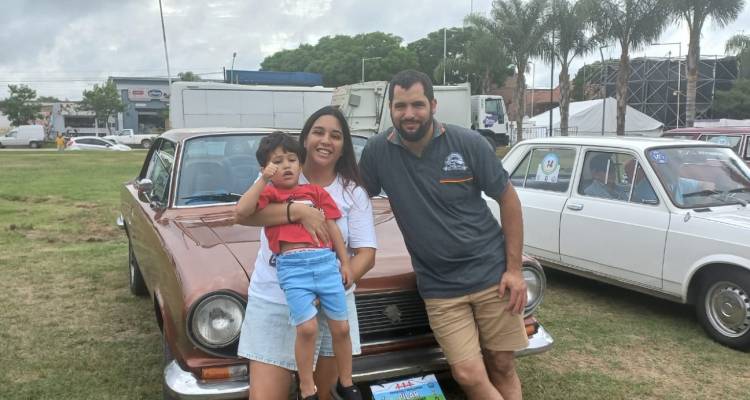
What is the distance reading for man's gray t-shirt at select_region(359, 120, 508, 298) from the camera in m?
2.76

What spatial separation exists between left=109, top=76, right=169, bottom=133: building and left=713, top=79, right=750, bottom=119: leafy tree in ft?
165

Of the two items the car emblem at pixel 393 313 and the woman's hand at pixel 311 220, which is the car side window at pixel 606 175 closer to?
the car emblem at pixel 393 313

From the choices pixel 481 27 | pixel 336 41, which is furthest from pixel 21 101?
pixel 481 27

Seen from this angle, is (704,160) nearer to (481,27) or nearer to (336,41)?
(481,27)

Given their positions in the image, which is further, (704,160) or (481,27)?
(481,27)

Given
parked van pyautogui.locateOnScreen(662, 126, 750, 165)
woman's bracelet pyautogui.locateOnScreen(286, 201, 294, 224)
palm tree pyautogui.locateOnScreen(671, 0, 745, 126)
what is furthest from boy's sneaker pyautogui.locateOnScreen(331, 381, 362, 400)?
palm tree pyautogui.locateOnScreen(671, 0, 745, 126)

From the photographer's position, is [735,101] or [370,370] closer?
[370,370]

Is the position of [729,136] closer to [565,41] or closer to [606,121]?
[565,41]

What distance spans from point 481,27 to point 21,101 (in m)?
42.1

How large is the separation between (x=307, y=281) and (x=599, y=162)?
3.96 m

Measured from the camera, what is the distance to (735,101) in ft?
136

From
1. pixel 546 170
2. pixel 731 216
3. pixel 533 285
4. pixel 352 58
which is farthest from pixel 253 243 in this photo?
pixel 352 58

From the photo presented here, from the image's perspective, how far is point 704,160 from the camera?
5.19 meters

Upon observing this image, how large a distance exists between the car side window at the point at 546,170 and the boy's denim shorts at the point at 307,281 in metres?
3.83
